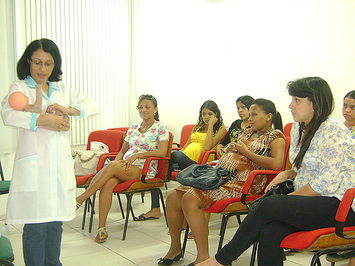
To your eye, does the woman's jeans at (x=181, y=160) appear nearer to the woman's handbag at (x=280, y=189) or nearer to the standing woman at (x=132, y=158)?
the standing woman at (x=132, y=158)

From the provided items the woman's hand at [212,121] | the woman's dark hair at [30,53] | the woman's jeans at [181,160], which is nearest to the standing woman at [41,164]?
the woman's dark hair at [30,53]

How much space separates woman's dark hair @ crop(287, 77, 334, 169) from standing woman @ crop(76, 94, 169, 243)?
1744 millimetres

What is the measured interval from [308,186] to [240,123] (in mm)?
2180

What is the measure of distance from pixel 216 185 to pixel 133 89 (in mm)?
4235

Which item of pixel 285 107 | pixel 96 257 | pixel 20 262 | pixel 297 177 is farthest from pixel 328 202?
pixel 285 107

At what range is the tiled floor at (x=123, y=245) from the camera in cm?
279

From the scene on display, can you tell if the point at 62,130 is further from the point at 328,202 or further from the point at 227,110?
the point at 227,110

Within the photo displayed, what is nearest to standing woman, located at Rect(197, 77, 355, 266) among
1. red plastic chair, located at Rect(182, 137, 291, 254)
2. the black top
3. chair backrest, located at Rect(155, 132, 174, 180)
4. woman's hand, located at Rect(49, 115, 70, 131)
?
red plastic chair, located at Rect(182, 137, 291, 254)

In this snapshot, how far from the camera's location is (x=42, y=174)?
199 cm

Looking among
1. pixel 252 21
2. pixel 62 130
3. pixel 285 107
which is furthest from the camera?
pixel 252 21

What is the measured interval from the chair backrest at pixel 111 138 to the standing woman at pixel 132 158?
0.19 meters

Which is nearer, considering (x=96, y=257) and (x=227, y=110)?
(x=96, y=257)

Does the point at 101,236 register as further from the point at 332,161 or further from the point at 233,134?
the point at 332,161

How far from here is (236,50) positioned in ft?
16.3
